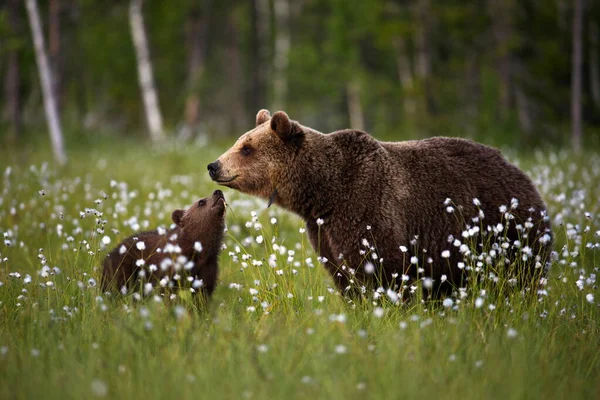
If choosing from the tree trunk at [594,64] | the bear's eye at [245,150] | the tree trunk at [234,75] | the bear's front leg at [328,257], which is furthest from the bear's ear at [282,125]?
the tree trunk at [234,75]

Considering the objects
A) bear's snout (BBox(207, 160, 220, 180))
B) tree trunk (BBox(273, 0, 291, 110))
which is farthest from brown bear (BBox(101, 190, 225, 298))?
tree trunk (BBox(273, 0, 291, 110))

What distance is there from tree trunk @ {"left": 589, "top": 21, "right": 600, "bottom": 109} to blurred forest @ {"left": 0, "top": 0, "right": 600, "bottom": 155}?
0.23ft

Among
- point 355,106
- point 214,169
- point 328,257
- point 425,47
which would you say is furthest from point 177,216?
point 355,106

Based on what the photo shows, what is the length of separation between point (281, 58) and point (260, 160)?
2423cm

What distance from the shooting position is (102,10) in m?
24.5

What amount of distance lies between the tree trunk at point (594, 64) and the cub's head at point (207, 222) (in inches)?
738

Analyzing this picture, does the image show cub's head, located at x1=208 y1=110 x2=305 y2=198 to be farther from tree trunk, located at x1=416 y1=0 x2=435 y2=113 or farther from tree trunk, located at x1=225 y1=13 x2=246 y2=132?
tree trunk, located at x1=225 y1=13 x2=246 y2=132

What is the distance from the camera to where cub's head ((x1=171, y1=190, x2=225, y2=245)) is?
5.67 metres

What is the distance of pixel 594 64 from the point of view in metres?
21.4

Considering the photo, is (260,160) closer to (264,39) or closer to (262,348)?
(262,348)

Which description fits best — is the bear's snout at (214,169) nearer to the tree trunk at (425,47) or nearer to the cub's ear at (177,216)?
the cub's ear at (177,216)

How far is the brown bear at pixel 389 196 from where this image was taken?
5.00m

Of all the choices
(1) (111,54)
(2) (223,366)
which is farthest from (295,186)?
(1) (111,54)

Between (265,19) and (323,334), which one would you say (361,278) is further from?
(265,19)
